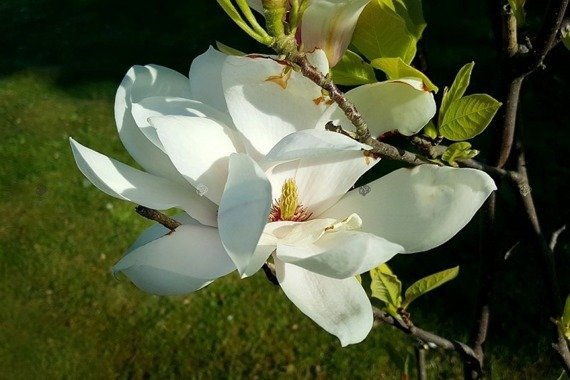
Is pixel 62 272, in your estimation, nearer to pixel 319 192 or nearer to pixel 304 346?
pixel 304 346

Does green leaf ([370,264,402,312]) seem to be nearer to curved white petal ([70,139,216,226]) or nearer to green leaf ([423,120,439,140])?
green leaf ([423,120,439,140])

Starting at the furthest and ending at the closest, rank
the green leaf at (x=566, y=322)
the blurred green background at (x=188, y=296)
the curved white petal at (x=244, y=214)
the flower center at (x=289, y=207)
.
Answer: the blurred green background at (x=188, y=296)
the green leaf at (x=566, y=322)
the flower center at (x=289, y=207)
the curved white petal at (x=244, y=214)

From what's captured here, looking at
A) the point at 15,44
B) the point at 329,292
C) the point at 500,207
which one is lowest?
the point at 15,44

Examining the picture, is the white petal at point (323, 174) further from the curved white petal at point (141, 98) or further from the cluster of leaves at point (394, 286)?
the cluster of leaves at point (394, 286)

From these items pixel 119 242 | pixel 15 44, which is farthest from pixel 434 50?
pixel 15 44

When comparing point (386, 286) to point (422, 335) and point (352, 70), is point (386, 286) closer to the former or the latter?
point (422, 335)

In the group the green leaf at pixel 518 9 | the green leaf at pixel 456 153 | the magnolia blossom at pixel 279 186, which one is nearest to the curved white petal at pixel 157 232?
the magnolia blossom at pixel 279 186

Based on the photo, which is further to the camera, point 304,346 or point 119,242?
point 119,242
